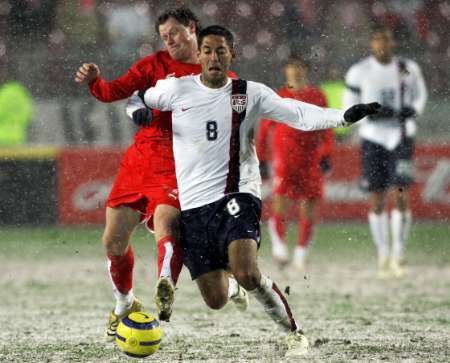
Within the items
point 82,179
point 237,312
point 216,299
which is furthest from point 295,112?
point 82,179

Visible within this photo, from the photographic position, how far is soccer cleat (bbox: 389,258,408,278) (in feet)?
32.7

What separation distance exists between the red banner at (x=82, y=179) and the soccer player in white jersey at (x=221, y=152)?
8.25 m

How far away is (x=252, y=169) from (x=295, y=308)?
7.85 ft

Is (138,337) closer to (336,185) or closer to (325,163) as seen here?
(325,163)

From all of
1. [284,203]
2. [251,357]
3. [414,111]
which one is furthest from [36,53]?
[251,357]

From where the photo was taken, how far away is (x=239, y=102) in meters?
5.56

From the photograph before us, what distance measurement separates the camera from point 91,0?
44.0 feet

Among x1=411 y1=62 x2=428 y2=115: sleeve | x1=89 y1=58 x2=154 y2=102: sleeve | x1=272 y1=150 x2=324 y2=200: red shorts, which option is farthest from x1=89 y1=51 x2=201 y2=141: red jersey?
x1=272 y1=150 x2=324 y2=200: red shorts

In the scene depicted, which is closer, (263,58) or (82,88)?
(263,58)

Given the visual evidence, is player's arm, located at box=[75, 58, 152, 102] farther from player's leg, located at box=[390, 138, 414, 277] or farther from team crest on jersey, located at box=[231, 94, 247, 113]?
player's leg, located at box=[390, 138, 414, 277]

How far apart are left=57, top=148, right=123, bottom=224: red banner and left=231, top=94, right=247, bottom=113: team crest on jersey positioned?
8351mm

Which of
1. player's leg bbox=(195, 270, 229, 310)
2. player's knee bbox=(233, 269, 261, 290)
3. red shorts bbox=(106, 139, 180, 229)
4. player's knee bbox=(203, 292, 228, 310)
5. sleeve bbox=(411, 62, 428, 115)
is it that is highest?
sleeve bbox=(411, 62, 428, 115)

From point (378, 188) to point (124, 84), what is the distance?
5000 mm

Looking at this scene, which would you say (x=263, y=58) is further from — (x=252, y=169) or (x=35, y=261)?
(x=252, y=169)
